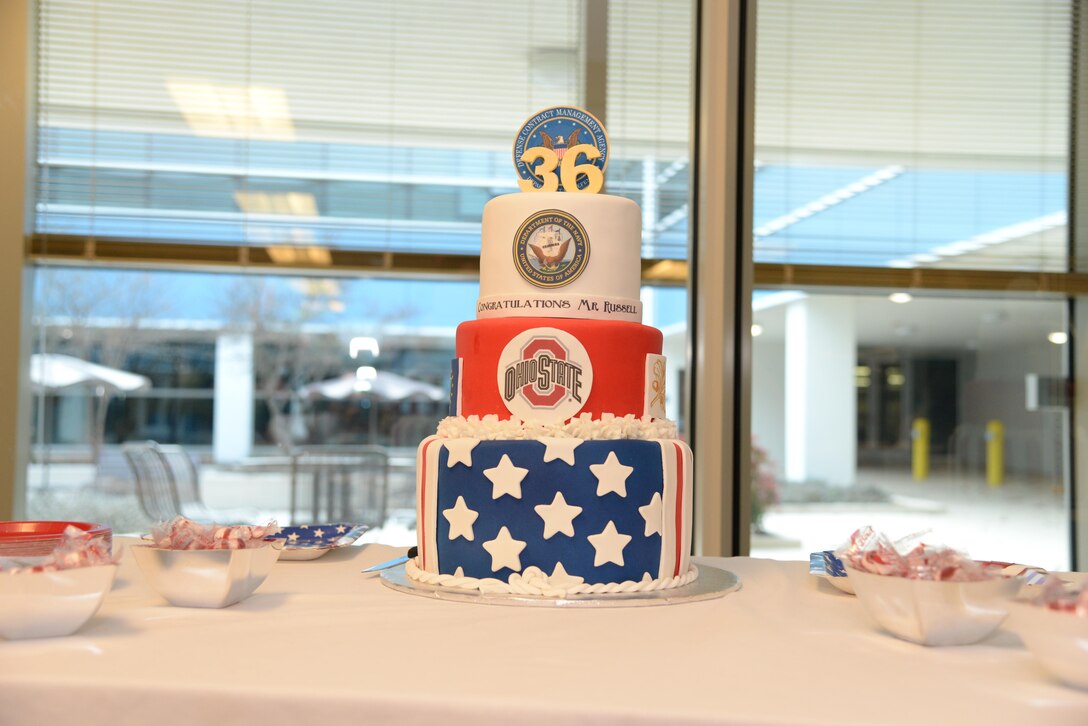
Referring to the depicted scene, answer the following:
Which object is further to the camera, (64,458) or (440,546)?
(64,458)

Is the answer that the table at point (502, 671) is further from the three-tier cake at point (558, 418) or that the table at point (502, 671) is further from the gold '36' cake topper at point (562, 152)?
the gold '36' cake topper at point (562, 152)

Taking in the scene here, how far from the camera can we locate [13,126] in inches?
145

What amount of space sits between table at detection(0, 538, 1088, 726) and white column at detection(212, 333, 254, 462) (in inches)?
97.0

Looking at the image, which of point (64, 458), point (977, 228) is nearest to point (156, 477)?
point (64, 458)

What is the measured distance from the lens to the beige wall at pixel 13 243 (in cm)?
360

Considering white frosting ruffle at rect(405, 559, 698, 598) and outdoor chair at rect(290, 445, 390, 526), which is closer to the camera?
white frosting ruffle at rect(405, 559, 698, 598)

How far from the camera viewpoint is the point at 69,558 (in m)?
1.14

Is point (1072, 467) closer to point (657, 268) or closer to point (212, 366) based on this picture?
point (657, 268)

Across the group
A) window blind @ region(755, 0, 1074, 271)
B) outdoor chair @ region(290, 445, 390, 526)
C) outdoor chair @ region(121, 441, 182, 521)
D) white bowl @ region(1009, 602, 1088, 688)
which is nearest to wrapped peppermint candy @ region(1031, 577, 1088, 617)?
white bowl @ region(1009, 602, 1088, 688)

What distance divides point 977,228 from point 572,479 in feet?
8.25

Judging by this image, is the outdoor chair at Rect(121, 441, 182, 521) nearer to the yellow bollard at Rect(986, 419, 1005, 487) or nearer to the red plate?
the red plate

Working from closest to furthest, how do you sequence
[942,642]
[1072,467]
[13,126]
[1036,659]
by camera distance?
[1036,659] < [942,642] < [1072,467] < [13,126]

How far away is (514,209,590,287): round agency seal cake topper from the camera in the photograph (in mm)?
1674

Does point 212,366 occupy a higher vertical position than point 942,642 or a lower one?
higher
